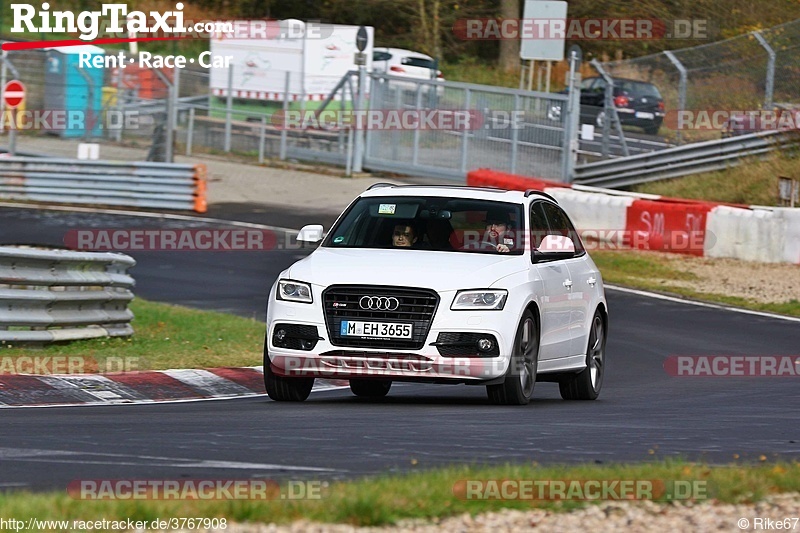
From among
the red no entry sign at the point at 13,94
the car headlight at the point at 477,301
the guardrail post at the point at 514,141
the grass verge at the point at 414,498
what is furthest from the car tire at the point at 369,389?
the red no entry sign at the point at 13,94

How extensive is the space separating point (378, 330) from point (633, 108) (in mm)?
19221

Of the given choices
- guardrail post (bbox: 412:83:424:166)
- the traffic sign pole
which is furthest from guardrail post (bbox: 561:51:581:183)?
the traffic sign pole

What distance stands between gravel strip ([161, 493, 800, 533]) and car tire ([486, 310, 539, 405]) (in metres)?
4.08

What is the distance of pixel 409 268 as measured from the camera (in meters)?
10.4

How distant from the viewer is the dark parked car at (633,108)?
1113 inches

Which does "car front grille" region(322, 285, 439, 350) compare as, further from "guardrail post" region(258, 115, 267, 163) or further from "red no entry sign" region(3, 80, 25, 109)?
"guardrail post" region(258, 115, 267, 163)

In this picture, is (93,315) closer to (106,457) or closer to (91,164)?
(106,457)

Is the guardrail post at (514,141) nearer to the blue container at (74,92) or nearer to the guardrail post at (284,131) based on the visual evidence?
the guardrail post at (284,131)

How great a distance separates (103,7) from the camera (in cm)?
5088

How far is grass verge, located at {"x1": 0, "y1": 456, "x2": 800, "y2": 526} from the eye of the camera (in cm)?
571

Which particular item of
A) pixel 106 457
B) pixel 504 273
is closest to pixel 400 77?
pixel 504 273

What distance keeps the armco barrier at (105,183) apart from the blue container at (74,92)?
5937 mm

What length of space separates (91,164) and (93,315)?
1592 cm

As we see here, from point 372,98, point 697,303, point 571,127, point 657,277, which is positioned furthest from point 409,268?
point 372,98
